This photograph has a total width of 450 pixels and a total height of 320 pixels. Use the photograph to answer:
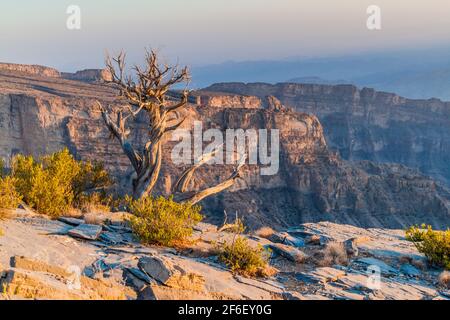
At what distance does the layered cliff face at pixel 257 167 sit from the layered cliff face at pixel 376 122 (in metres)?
47.4

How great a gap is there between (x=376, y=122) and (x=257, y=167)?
83412mm

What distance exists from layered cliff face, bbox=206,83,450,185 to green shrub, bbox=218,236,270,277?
125 meters

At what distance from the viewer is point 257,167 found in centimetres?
7619

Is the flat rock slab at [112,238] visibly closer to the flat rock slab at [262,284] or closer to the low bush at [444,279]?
the flat rock slab at [262,284]

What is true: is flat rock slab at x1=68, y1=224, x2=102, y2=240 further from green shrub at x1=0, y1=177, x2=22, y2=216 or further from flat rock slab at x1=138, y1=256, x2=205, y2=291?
flat rock slab at x1=138, y1=256, x2=205, y2=291

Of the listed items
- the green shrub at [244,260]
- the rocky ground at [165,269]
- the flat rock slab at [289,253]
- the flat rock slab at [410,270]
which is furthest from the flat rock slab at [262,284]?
the flat rock slab at [410,270]

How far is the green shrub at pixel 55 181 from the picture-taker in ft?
38.4

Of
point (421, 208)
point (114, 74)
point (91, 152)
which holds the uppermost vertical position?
point (114, 74)
